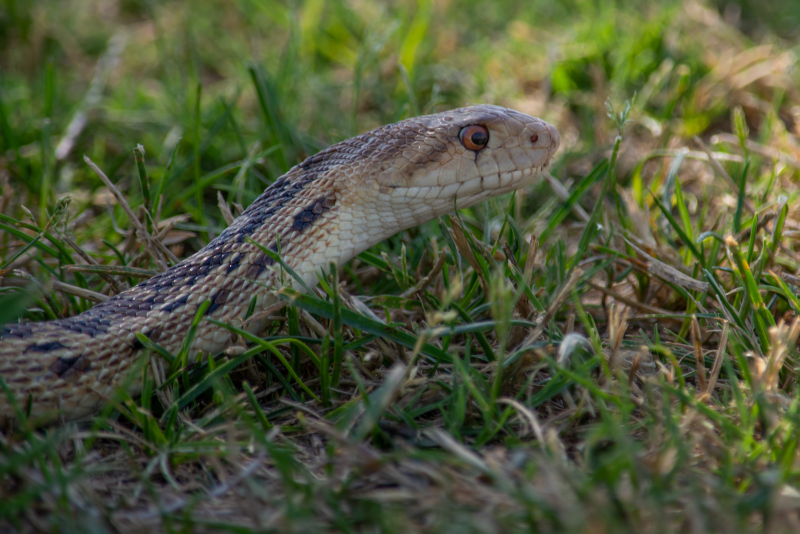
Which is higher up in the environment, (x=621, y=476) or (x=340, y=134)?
(x=340, y=134)

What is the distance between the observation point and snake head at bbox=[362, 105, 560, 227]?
2.94m

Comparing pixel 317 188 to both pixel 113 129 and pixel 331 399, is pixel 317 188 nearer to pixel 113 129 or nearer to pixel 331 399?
pixel 331 399

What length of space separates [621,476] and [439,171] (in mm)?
1587

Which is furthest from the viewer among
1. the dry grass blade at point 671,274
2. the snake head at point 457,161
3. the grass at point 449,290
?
the snake head at point 457,161

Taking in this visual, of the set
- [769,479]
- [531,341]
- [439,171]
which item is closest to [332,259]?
[439,171]

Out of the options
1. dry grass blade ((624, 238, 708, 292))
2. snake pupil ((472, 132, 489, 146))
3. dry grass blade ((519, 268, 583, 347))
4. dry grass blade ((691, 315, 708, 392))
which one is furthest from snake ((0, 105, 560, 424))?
dry grass blade ((691, 315, 708, 392))

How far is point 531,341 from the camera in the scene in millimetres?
2357

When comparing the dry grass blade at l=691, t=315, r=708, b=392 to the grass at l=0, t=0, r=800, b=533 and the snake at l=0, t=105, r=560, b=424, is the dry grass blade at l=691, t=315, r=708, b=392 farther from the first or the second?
the snake at l=0, t=105, r=560, b=424

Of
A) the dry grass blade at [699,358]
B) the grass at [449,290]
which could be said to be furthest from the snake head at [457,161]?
the dry grass blade at [699,358]

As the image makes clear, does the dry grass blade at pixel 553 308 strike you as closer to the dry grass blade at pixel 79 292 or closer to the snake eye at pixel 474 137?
the snake eye at pixel 474 137

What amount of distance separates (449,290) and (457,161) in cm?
63

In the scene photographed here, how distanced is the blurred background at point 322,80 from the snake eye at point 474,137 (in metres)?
0.88

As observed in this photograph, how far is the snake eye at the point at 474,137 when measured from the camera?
9.78ft

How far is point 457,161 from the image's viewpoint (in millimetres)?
2955
